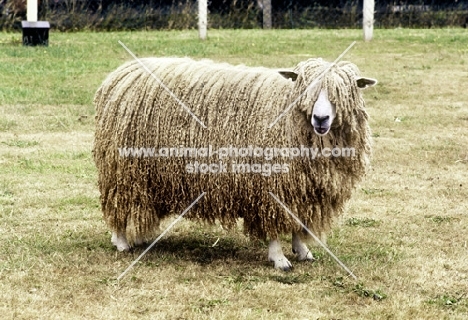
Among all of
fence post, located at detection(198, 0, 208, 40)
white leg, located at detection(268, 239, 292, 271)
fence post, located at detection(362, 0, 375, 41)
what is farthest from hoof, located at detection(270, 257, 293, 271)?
fence post, located at detection(198, 0, 208, 40)

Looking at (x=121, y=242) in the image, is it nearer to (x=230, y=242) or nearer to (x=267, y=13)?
(x=230, y=242)

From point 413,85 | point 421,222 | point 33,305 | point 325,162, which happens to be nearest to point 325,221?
point 325,162

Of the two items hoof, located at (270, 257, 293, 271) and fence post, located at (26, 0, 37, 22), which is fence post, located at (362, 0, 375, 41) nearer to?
fence post, located at (26, 0, 37, 22)

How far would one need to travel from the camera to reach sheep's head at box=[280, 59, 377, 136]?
16.0ft

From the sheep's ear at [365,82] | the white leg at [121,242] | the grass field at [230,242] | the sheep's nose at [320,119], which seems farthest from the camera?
the white leg at [121,242]

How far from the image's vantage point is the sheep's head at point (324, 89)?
16.0 feet

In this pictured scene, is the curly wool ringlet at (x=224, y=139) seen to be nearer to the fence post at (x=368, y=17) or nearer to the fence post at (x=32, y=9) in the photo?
the fence post at (x=32, y=9)

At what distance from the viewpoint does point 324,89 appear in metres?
4.94

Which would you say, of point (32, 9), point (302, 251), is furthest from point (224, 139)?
point (32, 9)

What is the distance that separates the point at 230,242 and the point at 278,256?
667 mm

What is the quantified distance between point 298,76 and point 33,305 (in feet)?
6.76

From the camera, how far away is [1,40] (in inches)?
599

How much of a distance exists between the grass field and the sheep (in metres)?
0.33

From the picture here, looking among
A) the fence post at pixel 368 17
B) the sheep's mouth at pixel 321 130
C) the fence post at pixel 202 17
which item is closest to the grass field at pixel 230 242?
the sheep's mouth at pixel 321 130
